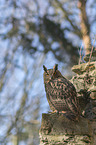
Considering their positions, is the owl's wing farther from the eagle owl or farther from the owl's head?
the owl's head

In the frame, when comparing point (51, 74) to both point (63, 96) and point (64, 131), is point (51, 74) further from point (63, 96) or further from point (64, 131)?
point (64, 131)

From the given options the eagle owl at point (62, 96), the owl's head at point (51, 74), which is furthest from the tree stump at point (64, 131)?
the owl's head at point (51, 74)

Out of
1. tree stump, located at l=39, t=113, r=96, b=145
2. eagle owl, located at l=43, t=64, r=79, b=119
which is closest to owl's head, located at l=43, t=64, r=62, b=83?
eagle owl, located at l=43, t=64, r=79, b=119

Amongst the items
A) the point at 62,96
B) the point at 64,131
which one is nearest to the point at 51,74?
the point at 62,96

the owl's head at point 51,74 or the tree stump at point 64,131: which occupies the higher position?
the owl's head at point 51,74

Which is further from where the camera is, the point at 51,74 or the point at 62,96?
the point at 51,74

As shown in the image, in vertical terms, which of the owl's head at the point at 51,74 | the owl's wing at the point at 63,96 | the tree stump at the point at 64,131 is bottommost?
the tree stump at the point at 64,131

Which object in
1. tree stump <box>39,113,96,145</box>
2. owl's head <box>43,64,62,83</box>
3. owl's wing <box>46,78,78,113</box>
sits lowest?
tree stump <box>39,113,96,145</box>

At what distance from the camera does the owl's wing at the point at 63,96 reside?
1812mm

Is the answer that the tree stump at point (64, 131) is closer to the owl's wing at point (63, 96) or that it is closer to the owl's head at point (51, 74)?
the owl's wing at point (63, 96)

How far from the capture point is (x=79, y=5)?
19.6ft

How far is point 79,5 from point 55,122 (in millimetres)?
5034

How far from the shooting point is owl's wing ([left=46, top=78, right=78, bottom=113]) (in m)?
1.81

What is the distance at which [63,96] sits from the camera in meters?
1.82
